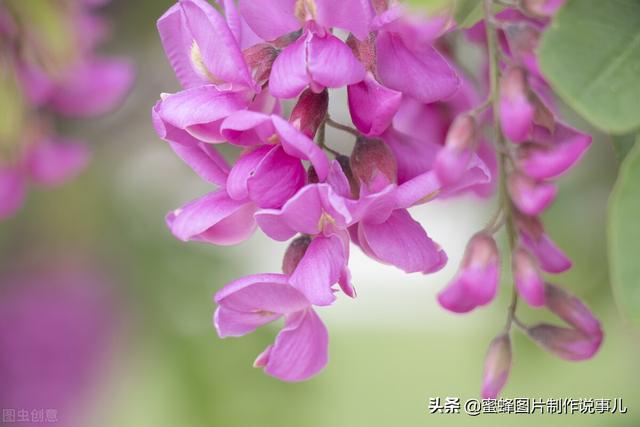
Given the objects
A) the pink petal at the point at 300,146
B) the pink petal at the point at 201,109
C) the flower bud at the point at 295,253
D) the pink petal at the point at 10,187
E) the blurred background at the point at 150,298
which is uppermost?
the pink petal at the point at 201,109

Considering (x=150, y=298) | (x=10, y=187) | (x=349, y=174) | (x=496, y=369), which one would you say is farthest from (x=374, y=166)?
(x=150, y=298)

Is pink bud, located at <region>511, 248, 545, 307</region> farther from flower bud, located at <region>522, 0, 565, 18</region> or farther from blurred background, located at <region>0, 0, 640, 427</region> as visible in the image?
blurred background, located at <region>0, 0, 640, 427</region>

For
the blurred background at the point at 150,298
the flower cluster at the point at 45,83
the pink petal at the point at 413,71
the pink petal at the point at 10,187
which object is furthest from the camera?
the blurred background at the point at 150,298

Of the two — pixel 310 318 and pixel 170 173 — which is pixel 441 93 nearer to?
pixel 310 318

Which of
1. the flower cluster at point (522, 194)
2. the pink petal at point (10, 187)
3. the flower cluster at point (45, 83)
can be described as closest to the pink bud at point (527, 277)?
the flower cluster at point (522, 194)

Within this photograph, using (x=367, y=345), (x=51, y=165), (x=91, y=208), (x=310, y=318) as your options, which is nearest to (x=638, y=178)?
(x=310, y=318)

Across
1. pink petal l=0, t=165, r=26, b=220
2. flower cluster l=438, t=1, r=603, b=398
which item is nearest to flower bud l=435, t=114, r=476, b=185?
flower cluster l=438, t=1, r=603, b=398

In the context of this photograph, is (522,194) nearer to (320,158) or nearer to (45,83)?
(320,158)

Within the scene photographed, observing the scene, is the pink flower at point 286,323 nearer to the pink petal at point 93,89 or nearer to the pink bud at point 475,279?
the pink bud at point 475,279
